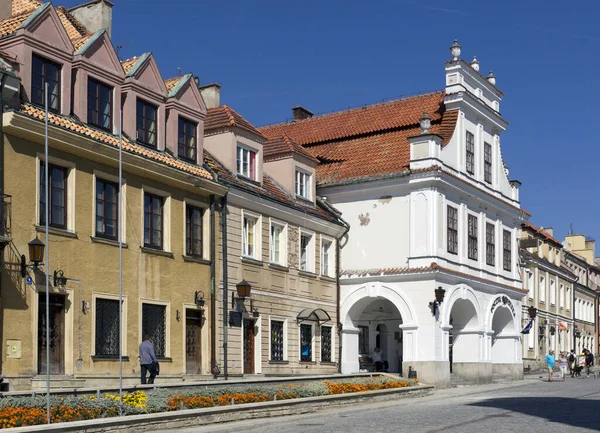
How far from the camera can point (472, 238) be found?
125ft

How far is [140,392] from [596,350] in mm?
63599

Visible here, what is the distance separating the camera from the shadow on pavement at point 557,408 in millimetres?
19795

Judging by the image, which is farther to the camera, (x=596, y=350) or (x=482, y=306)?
(x=596, y=350)

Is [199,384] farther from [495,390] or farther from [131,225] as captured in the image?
[495,390]

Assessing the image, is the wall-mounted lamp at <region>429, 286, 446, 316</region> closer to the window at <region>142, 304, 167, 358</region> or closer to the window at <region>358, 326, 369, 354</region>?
the window at <region>358, 326, 369, 354</region>

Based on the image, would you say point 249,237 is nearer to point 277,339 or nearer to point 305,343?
point 277,339

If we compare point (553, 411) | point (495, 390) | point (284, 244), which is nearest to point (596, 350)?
point (495, 390)

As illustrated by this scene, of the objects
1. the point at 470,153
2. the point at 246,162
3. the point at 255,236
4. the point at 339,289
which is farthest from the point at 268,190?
the point at 470,153

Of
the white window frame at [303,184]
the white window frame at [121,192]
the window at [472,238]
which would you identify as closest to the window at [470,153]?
the window at [472,238]

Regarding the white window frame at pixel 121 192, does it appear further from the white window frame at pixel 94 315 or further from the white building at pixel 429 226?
the white building at pixel 429 226

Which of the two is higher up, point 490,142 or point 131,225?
point 490,142

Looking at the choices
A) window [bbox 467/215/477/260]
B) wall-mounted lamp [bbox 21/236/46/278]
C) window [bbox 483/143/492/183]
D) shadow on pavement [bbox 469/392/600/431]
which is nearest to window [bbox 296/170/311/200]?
window [bbox 467/215/477/260]

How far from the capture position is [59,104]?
22.5m

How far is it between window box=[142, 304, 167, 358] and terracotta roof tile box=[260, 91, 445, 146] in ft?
55.1
